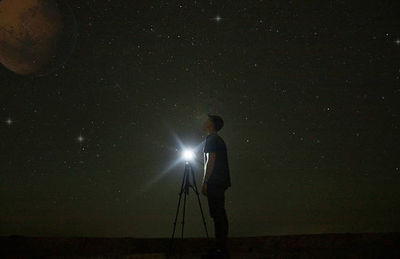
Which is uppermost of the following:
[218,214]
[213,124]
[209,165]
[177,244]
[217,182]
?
[213,124]

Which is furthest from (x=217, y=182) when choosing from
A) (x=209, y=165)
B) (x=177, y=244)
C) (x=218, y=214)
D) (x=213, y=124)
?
(x=177, y=244)

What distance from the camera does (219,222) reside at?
4457mm

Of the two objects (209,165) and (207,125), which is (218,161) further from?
(207,125)

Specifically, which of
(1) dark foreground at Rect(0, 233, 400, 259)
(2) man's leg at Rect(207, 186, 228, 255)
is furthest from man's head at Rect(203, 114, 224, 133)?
(1) dark foreground at Rect(0, 233, 400, 259)

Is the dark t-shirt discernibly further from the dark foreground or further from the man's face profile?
the dark foreground

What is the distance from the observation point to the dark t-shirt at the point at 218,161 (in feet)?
15.1

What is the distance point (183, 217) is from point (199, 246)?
9.42ft

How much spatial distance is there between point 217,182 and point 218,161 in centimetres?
25

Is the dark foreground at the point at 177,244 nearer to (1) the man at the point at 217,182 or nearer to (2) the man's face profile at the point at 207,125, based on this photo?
(1) the man at the point at 217,182

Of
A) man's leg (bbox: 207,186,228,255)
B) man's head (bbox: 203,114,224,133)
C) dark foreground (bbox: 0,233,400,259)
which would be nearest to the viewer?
man's leg (bbox: 207,186,228,255)

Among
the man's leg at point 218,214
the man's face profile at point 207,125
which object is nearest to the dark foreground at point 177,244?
the man's leg at point 218,214

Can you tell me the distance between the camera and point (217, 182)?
4598mm

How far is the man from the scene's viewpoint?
4449 mm

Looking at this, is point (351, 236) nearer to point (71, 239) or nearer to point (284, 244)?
point (284, 244)
